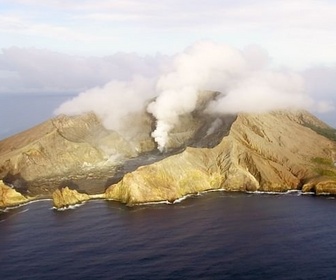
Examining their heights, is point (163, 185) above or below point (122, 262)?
above

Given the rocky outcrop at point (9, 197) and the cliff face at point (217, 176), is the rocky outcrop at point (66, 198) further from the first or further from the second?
the rocky outcrop at point (9, 197)

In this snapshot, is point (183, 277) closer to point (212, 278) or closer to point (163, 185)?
point (212, 278)

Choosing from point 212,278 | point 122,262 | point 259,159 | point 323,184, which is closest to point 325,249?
point 212,278

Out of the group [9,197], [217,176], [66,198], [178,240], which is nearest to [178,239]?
[178,240]

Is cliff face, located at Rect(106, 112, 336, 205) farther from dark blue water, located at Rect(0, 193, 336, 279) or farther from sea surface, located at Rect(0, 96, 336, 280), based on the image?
dark blue water, located at Rect(0, 193, 336, 279)

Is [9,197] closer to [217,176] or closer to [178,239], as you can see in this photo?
[178,239]

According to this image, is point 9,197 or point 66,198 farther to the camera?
point 9,197

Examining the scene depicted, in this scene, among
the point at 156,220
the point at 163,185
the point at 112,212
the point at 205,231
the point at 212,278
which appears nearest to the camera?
the point at 212,278

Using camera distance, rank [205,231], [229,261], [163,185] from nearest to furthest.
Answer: [229,261], [205,231], [163,185]
